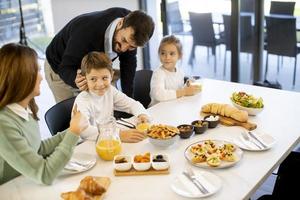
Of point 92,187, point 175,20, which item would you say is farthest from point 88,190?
point 175,20

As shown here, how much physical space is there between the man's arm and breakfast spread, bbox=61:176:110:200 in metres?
1.18

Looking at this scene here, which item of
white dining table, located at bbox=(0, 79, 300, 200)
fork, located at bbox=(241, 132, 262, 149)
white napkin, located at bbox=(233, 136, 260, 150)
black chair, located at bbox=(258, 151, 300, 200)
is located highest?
fork, located at bbox=(241, 132, 262, 149)

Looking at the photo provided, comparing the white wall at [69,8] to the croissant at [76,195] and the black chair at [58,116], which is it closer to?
the black chair at [58,116]

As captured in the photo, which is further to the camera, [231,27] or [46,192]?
[231,27]

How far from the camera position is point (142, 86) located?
2.57m

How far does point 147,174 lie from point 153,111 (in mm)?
710

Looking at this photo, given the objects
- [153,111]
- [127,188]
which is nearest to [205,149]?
[127,188]

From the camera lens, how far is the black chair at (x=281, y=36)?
3518 millimetres

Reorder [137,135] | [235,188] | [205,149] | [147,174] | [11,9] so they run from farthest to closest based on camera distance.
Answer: [11,9] < [137,135] < [205,149] < [147,174] < [235,188]

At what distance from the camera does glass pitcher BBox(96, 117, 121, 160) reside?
1.54 m

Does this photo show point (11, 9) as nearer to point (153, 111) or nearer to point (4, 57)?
point (153, 111)

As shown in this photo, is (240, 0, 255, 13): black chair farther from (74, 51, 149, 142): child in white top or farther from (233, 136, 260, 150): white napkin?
(233, 136, 260, 150): white napkin

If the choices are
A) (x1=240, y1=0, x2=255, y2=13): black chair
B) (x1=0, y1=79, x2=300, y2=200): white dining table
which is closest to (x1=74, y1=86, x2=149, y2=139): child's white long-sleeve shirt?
→ (x1=0, y1=79, x2=300, y2=200): white dining table

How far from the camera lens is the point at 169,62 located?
2.42 metres
